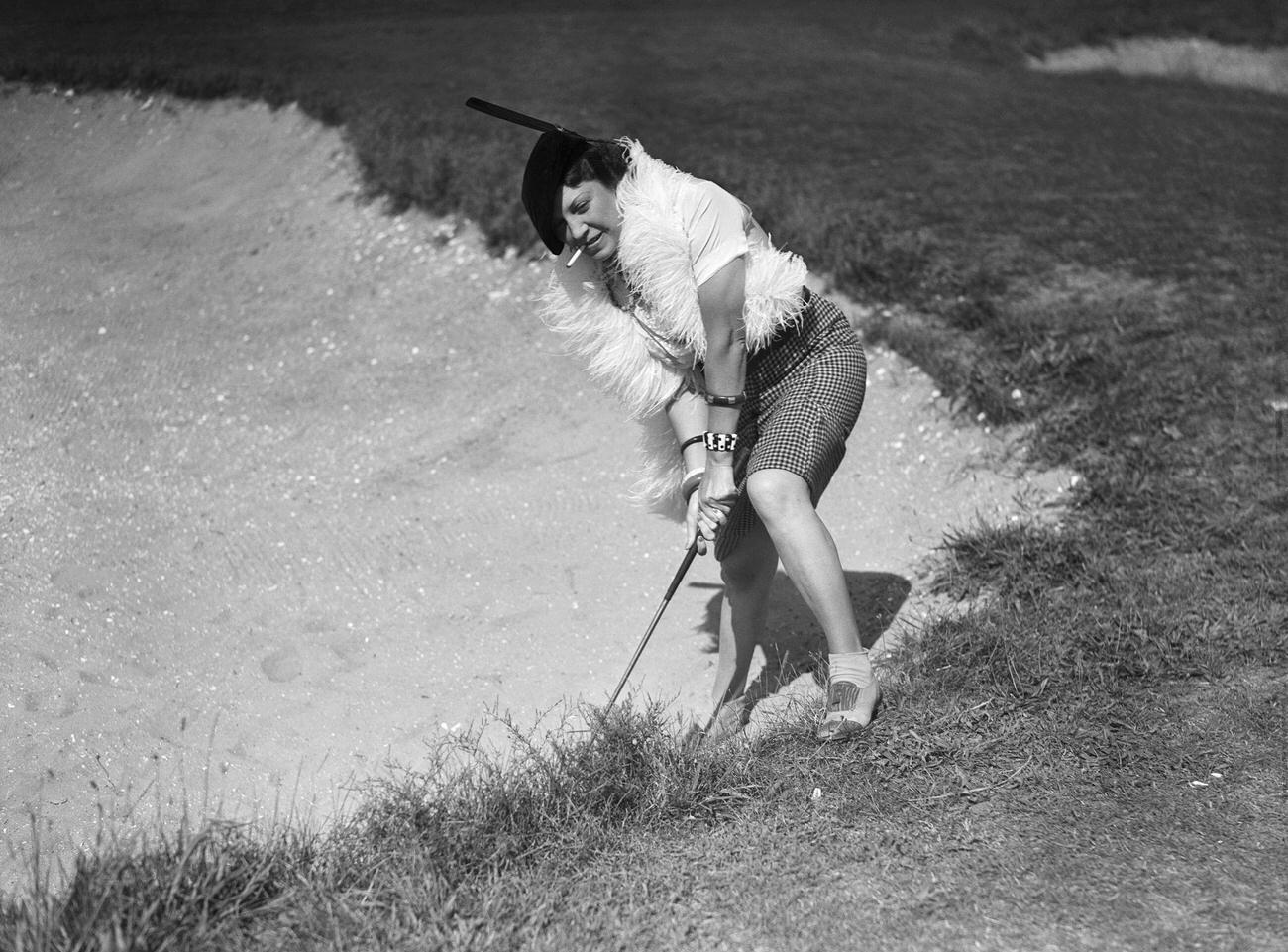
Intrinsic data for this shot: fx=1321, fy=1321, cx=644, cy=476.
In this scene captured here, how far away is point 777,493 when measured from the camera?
300 cm

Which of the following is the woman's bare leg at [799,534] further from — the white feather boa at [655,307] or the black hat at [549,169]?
the black hat at [549,169]

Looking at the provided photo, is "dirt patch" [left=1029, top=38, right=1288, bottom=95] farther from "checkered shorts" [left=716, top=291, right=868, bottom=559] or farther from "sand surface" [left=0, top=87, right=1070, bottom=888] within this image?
"checkered shorts" [left=716, top=291, right=868, bottom=559]

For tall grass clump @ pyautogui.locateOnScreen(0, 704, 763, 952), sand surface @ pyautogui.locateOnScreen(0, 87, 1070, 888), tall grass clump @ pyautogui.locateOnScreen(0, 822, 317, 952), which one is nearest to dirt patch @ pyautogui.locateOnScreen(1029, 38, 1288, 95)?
sand surface @ pyautogui.locateOnScreen(0, 87, 1070, 888)

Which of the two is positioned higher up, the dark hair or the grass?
the dark hair

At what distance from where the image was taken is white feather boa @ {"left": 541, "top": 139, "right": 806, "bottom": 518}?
9.73 feet

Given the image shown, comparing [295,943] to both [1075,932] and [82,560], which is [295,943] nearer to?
[1075,932]

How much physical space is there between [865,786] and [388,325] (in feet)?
11.6

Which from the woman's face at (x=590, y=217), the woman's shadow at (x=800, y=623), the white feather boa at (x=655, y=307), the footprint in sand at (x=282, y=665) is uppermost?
the woman's face at (x=590, y=217)

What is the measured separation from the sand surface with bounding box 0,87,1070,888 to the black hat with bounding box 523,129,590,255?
1.58m

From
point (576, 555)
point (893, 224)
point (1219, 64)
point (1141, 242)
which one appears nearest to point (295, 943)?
point (576, 555)

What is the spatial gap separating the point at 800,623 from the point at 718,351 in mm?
1425

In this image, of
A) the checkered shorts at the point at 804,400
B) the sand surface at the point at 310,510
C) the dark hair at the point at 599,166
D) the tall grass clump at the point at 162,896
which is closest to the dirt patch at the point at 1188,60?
the sand surface at the point at 310,510

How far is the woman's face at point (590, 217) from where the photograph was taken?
2.97 meters

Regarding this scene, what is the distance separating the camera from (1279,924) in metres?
2.45
